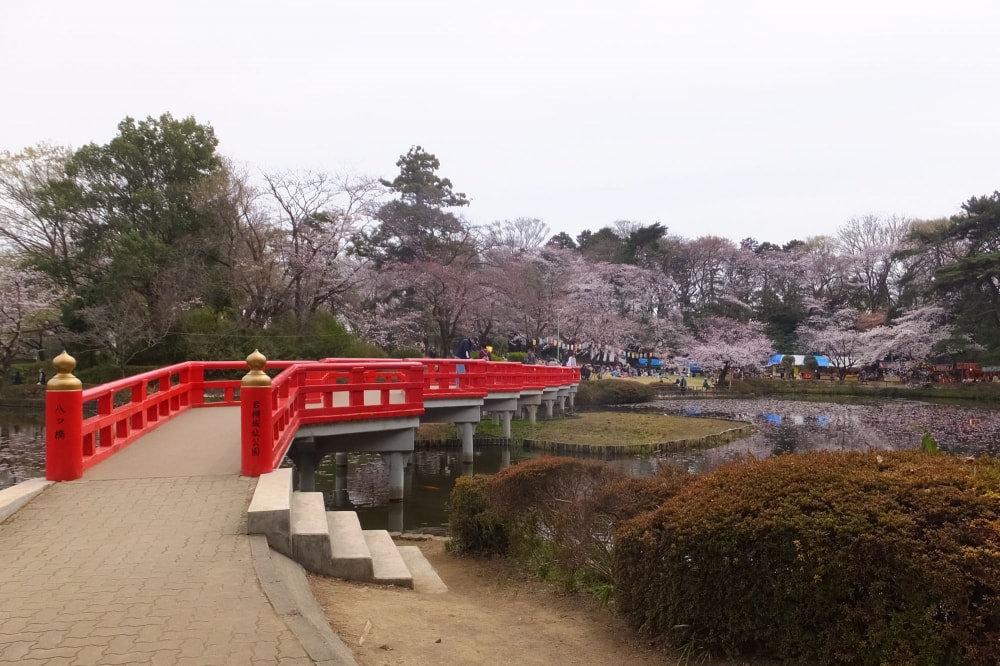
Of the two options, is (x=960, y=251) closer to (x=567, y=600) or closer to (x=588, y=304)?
(x=588, y=304)

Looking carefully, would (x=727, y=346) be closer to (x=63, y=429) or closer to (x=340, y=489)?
(x=340, y=489)

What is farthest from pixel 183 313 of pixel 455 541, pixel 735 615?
pixel 735 615

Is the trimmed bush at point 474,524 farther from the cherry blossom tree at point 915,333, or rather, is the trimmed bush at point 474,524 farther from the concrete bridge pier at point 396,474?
the cherry blossom tree at point 915,333

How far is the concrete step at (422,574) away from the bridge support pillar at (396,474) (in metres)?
5.39

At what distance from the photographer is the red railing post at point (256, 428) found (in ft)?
22.7

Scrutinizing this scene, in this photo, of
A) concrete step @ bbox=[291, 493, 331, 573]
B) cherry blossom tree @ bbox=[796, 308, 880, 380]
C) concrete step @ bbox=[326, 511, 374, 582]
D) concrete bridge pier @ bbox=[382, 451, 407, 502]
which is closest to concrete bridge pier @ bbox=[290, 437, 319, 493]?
concrete bridge pier @ bbox=[382, 451, 407, 502]

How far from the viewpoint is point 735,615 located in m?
4.08

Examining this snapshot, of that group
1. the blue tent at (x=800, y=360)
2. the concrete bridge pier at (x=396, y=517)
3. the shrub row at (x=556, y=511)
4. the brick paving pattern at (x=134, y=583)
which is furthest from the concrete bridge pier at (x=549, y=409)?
the blue tent at (x=800, y=360)

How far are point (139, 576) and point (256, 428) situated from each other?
2.66 m

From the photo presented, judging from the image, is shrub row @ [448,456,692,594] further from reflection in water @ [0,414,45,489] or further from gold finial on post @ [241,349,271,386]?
reflection in water @ [0,414,45,489]

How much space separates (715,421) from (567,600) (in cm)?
2351

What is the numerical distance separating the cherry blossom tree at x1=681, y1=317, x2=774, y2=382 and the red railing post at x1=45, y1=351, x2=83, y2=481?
47.2m

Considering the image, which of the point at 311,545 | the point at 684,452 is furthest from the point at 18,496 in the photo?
the point at 684,452

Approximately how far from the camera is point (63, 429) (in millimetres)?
6664
